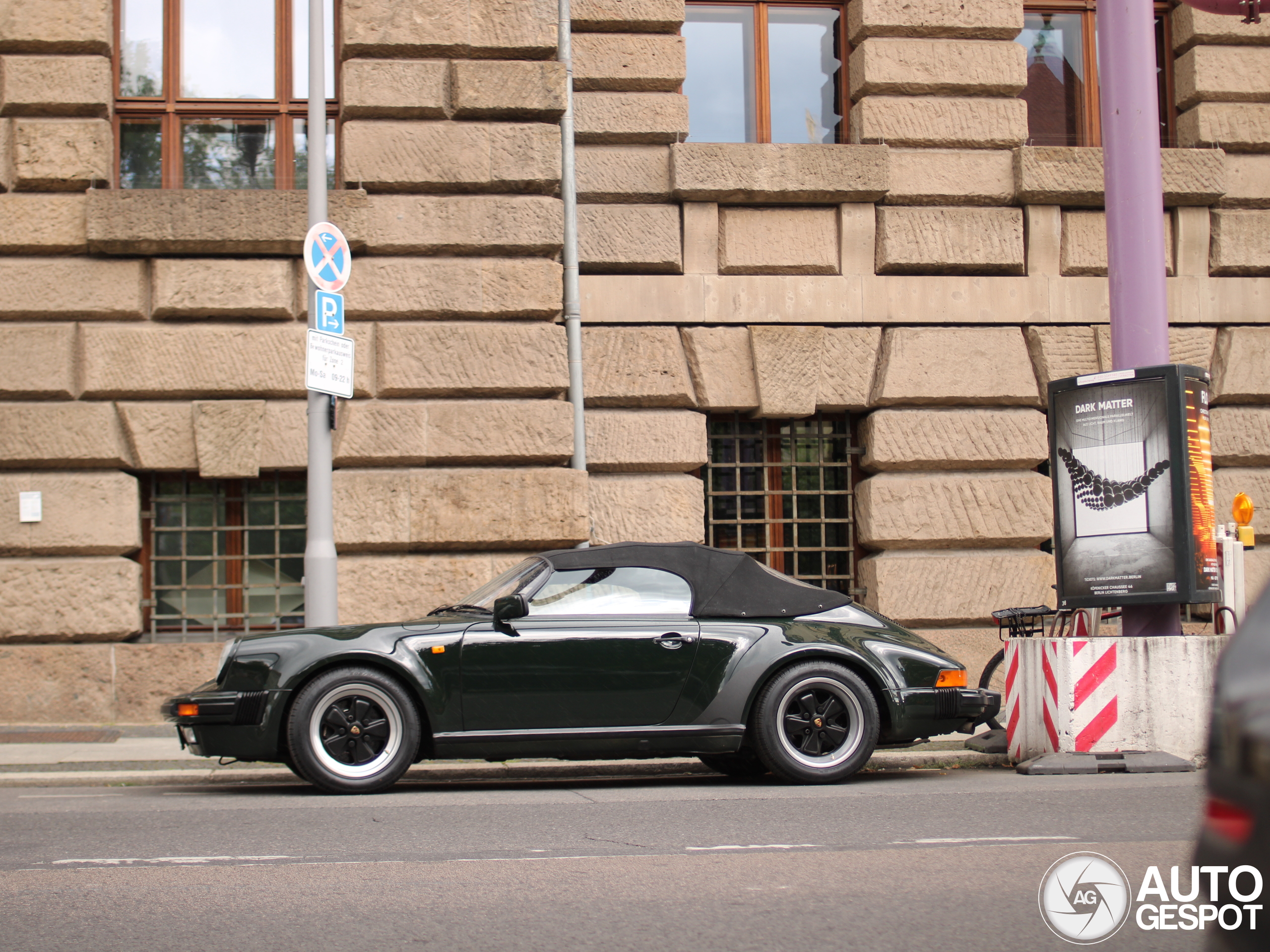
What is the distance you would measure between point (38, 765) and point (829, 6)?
9.57m

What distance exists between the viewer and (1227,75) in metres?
12.7

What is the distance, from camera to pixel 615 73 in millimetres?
11820

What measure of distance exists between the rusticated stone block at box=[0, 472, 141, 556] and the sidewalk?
2.02 metres

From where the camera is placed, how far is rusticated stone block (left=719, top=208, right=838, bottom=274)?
11859 millimetres

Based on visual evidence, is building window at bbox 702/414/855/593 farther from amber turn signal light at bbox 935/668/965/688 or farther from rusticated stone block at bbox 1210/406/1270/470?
amber turn signal light at bbox 935/668/965/688

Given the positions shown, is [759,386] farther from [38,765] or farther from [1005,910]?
[1005,910]

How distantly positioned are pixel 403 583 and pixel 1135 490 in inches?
225

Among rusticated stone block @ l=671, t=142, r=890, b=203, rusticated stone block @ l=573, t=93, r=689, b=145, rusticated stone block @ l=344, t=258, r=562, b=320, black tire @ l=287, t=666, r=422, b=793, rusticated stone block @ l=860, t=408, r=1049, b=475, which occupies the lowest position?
black tire @ l=287, t=666, r=422, b=793

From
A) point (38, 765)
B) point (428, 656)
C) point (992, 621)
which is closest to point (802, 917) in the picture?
point (428, 656)

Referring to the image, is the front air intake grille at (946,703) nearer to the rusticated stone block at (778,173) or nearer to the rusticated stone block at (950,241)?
the rusticated stone block at (950,241)

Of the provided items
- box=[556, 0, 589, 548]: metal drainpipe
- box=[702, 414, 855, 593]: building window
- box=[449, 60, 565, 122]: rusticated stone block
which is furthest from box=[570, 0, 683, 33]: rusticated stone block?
box=[702, 414, 855, 593]: building window

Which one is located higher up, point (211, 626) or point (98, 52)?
point (98, 52)

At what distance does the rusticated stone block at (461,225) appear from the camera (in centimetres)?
1133

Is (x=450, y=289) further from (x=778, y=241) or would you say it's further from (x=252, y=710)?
(x=252, y=710)
